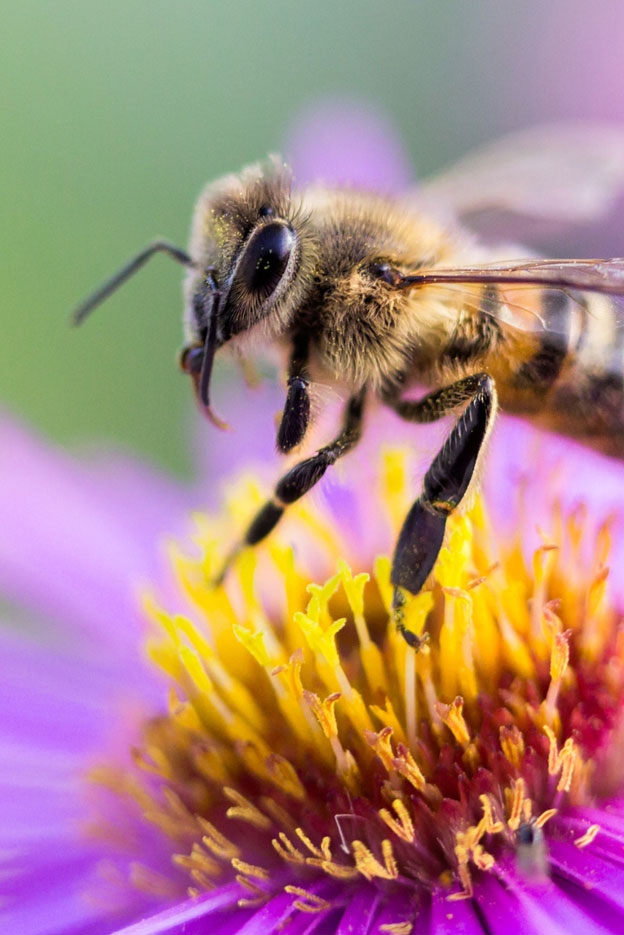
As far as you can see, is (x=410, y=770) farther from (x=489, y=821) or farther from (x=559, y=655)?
(x=559, y=655)

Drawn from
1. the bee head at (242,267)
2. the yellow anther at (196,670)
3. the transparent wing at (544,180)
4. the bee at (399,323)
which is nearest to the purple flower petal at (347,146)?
the transparent wing at (544,180)

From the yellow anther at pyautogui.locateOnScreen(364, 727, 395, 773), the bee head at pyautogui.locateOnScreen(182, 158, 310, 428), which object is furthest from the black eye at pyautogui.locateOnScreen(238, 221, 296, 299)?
the yellow anther at pyautogui.locateOnScreen(364, 727, 395, 773)

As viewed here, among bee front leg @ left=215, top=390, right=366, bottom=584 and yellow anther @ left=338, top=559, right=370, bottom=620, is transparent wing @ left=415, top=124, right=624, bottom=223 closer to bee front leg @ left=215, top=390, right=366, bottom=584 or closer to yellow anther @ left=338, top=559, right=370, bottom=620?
bee front leg @ left=215, top=390, right=366, bottom=584

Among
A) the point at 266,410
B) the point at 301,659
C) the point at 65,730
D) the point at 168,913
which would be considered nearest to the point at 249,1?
the point at 266,410

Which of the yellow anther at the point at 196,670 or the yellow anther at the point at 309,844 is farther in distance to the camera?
the yellow anther at the point at 196,670

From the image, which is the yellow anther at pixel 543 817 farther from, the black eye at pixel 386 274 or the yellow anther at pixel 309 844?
the black eye at pixel 386 274

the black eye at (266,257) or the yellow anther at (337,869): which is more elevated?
the black eye at (266,257)

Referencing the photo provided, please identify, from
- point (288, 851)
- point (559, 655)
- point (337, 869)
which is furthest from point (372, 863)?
point (559, 655)
